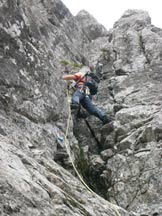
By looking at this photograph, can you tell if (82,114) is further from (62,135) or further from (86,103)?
(62,135)

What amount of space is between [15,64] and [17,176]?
6.38 metres

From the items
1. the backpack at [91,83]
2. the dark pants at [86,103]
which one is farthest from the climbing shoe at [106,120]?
the backpack at [91,83]

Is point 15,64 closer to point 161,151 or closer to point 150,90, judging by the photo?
point 161,151

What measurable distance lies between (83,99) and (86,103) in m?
0.21

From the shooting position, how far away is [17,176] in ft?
22.8

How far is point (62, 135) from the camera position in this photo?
1306cm

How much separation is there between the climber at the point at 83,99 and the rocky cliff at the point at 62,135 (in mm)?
392

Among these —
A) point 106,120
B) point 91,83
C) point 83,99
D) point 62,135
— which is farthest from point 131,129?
point 91,83

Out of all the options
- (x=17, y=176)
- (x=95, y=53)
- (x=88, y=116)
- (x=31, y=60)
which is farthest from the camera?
(x=95, y=53)

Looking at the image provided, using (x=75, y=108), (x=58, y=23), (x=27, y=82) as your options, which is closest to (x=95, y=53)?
(x=58, y=23)

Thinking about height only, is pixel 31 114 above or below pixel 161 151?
above

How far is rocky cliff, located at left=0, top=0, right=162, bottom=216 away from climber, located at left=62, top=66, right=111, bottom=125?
392mm

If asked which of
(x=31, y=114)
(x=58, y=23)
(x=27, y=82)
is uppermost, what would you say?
(x=58, y=23)

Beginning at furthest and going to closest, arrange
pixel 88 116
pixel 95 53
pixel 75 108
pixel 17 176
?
pixel 95 53 → pixel 88 116 → pixel 75 108 → pixel 17 176
